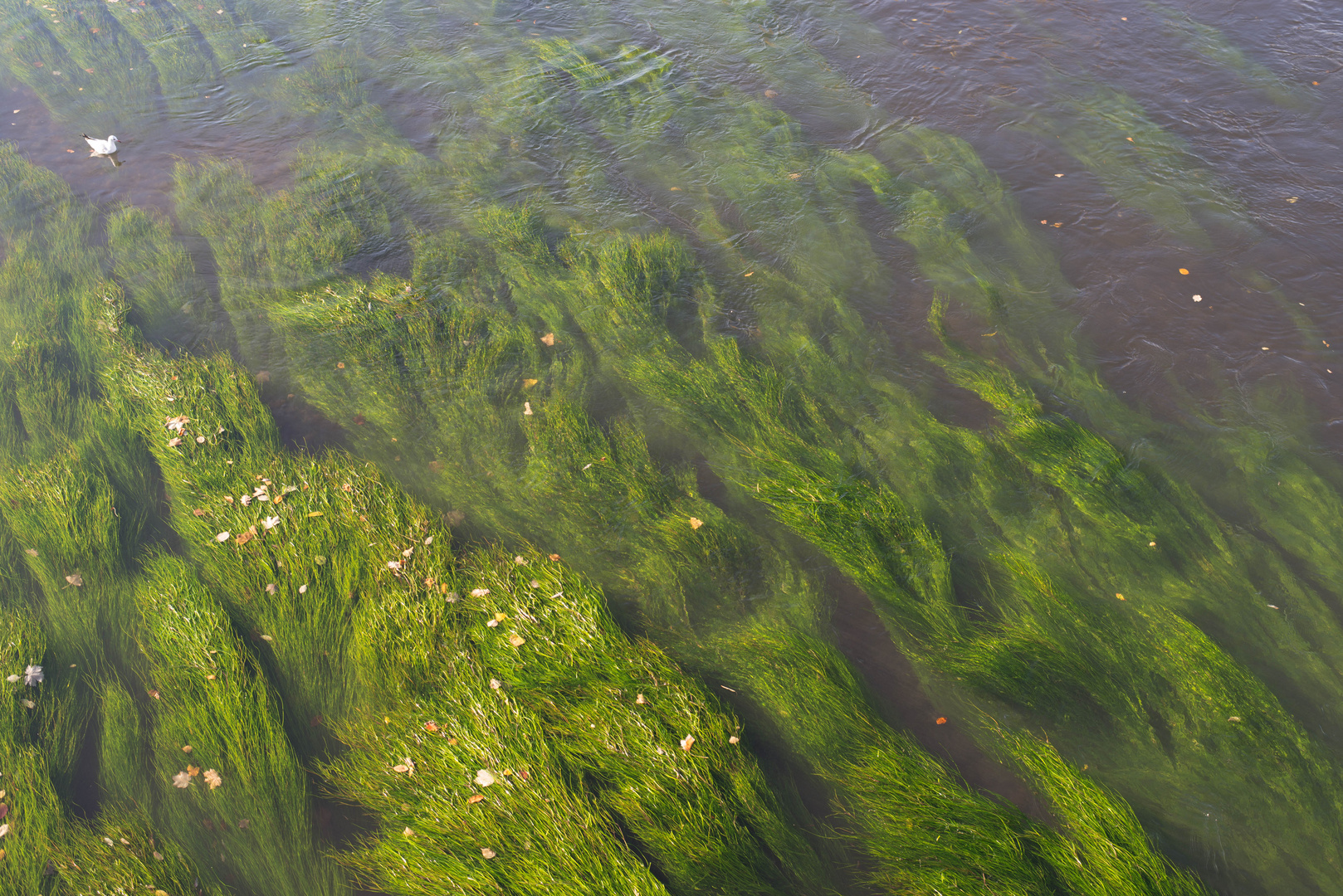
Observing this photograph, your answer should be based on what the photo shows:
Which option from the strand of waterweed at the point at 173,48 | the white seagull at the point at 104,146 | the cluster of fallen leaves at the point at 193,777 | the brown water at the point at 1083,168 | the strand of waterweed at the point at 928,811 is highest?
the strand of waterweed at the point at 173,48

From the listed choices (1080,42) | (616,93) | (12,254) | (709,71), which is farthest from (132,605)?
(1080,42)

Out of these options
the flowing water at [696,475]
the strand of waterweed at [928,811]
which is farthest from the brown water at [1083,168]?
the strand of waterweed at [928,811]

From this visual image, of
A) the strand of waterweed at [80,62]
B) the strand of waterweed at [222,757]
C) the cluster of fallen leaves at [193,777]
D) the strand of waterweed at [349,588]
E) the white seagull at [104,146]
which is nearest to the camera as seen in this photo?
the strand of waterweed at [349,588]

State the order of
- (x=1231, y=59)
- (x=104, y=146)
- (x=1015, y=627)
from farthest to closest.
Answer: (x=1231, y=59)
(x=104, y=146)
(x=1015, y=627)

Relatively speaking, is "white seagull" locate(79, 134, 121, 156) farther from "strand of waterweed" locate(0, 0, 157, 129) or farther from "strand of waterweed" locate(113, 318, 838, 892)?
"strand of waterweed" locate(113, 318, 838, 892)

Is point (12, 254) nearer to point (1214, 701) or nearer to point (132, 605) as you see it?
point (132, 605)

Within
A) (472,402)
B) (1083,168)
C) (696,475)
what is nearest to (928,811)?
(696,475)

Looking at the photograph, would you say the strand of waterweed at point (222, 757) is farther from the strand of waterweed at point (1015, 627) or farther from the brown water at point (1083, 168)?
the brown water at point (1083, 168)

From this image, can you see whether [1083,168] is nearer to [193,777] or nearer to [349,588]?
[349,588]

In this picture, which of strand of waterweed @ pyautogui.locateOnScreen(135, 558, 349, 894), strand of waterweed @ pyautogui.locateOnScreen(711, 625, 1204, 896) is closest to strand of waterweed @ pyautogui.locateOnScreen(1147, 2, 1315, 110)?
strand of waterweed @ pyautogui.locateOnScreen(711, 625, 1204, 896)

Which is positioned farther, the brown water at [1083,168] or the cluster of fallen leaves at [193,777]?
the brown water at [1083,168]
